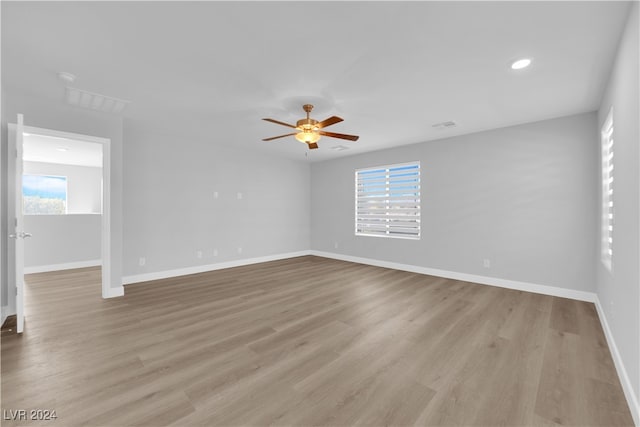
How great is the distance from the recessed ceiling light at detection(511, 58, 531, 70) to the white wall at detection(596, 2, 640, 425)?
580 mm

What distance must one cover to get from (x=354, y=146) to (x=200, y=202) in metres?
3.37

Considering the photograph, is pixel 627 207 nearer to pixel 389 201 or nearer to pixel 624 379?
pixel 624 379

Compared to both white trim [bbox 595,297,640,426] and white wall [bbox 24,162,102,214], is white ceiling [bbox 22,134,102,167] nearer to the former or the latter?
white wall [bbox 24,162,102,214]

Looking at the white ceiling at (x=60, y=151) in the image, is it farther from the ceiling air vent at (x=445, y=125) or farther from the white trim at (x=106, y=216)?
the ceiling air vent at (x=445, y=125)

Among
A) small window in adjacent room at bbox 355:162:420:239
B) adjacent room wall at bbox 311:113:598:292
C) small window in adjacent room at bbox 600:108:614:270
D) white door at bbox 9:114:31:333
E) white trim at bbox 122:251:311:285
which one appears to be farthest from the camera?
small window in adjacent room at bbox 355:162:420:239

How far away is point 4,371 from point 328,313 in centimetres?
273

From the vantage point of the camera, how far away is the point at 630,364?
1.69m

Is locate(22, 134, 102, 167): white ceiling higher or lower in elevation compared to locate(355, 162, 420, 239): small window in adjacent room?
higher

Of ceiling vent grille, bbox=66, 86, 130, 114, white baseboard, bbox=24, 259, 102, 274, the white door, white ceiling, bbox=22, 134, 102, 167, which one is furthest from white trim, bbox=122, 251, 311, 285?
ceiling vent grille, bbox=66, 86, 130, 114

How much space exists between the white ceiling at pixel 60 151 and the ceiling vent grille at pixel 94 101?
156 cm

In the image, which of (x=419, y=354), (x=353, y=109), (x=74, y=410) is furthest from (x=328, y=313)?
(x=353, y=109)

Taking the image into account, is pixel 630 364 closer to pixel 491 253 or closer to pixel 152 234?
pixel 491 253

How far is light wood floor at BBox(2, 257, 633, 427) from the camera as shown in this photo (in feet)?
5.23

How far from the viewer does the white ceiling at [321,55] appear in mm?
1818
